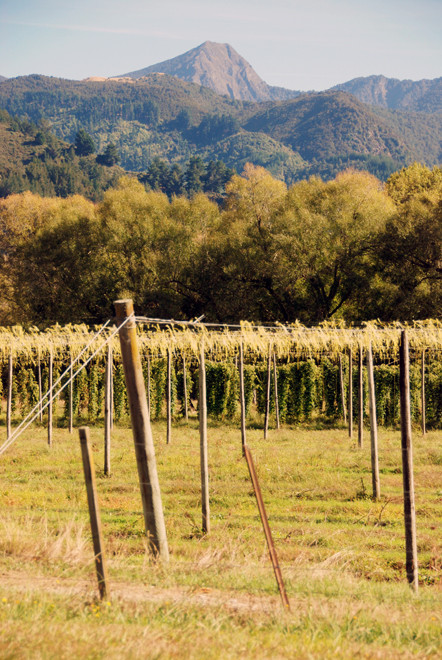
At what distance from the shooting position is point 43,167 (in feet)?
404

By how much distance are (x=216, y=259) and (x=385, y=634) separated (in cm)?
2682

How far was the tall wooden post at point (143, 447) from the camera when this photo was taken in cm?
649

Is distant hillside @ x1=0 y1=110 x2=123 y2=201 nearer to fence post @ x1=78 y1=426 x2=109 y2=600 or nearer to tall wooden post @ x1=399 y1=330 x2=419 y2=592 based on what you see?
tall wooden post @ x1=399 y1=330 x2=419 y2=592

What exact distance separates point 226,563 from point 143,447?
5.56 ft

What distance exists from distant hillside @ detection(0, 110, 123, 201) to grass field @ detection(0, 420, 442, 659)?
108 m

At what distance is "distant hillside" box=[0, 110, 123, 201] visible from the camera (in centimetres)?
11456

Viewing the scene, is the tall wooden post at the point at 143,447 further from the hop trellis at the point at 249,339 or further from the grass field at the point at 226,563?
the hop trellis at the point at 249,339

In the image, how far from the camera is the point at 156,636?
13.9ft

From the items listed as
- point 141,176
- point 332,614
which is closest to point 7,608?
point 332,614

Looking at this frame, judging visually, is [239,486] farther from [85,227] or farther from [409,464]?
[85,227]

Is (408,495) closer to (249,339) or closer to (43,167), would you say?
(249,339)

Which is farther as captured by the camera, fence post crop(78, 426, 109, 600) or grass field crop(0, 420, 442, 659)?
fence post crop(78, 426, 109, 600)

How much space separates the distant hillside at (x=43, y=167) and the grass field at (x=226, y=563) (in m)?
108

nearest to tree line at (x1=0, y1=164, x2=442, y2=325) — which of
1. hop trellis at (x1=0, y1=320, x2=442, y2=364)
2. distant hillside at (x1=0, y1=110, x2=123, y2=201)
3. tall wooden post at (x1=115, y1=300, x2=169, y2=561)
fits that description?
hop trellis at (x1=0, y1=320, x2=442, y2=364)
